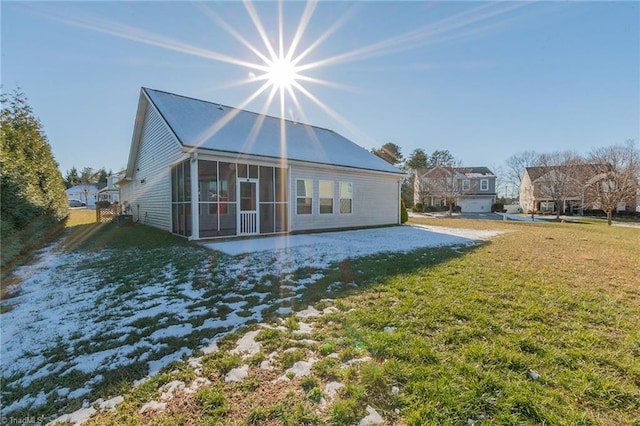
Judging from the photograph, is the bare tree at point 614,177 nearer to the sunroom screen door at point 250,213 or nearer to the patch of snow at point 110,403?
the sunroom screen door at point 250,213

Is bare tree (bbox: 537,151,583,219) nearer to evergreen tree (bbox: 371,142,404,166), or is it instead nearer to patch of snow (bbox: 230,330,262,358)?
evergreen tree (bbox: 371,142,404,166)

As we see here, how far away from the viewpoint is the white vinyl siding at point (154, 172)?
11156mm

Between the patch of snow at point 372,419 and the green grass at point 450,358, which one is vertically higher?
the green grass at point 450,358

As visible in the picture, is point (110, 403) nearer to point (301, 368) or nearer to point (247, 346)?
point (247, 346)

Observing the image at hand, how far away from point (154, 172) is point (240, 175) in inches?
217

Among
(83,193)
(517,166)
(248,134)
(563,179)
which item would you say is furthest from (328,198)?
(83,193)

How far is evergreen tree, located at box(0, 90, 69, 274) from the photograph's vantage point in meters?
6.32

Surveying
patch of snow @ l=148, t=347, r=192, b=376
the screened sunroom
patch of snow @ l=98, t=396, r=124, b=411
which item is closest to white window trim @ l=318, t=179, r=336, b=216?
the screened sunroom

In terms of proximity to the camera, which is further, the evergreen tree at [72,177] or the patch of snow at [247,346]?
the evergreen tree at [72,177]

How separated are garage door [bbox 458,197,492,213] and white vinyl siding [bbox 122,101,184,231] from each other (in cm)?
3909

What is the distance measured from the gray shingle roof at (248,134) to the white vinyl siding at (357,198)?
440 millimetres

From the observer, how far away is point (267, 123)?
1429 cm

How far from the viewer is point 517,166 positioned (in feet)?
146

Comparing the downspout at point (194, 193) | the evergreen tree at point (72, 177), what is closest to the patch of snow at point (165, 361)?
the downspout at point (194, 193)
